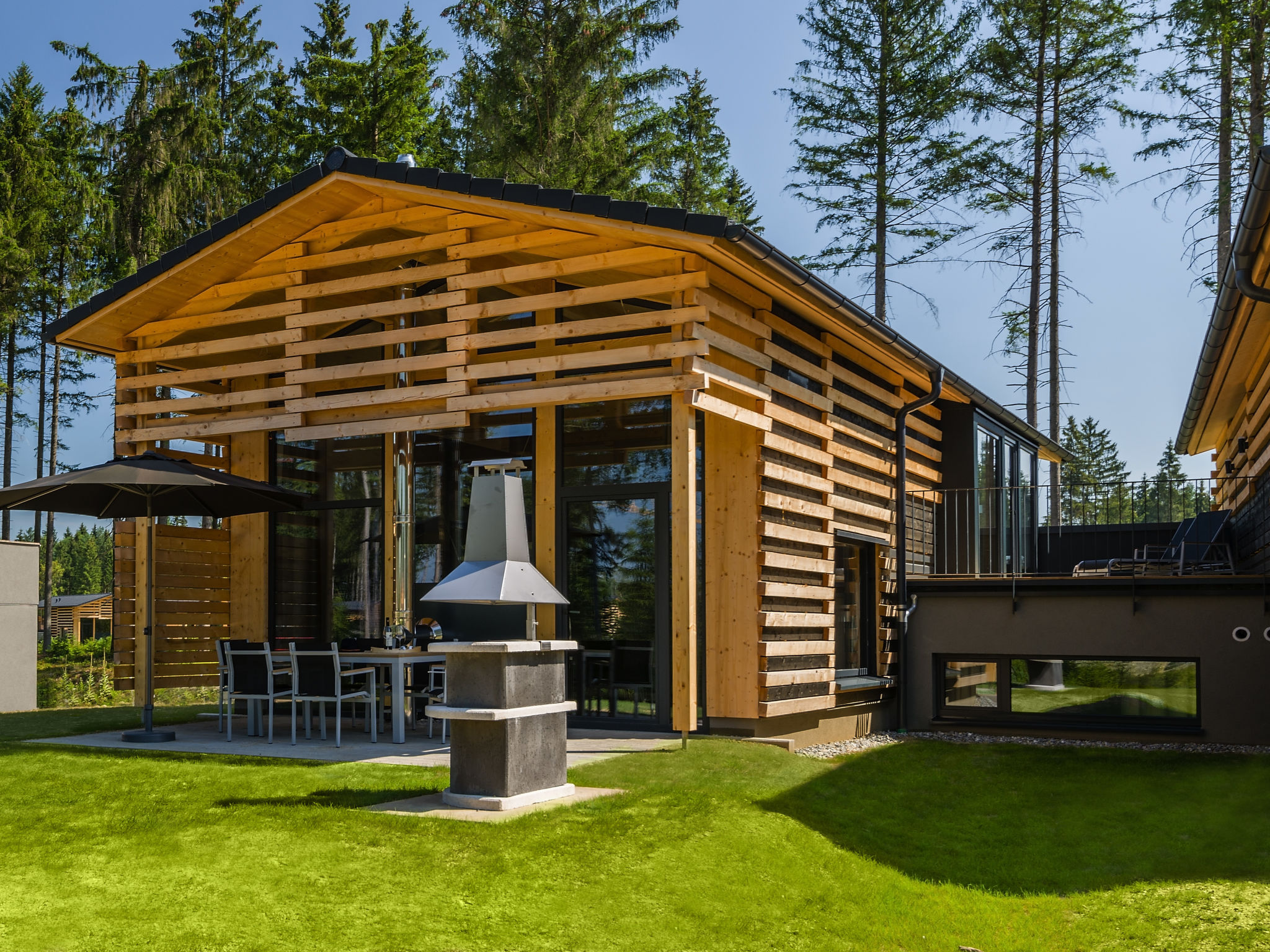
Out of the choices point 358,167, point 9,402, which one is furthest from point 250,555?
Result: point 9,402

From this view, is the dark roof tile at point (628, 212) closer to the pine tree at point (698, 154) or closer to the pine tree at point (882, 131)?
the pine tree at point (882, 131)

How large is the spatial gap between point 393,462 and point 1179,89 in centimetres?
1695

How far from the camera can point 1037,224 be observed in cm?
2194

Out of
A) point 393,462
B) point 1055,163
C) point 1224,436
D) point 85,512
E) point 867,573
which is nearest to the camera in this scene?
point 85,512

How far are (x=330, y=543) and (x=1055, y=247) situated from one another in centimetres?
1651

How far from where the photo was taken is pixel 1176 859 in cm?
593

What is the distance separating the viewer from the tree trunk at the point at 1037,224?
2131cm

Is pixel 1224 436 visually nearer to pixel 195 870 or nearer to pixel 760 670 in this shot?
pixel 760 670

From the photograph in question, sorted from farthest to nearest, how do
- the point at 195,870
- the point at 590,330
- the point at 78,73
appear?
the point at 78,73
the point at 590,330
the point at 195,870

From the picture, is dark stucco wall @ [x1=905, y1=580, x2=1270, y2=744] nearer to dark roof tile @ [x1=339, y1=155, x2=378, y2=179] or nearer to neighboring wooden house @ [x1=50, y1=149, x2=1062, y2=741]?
neighboring wooden house @ [x1=50, y1=149, x2=1062, y2=741]

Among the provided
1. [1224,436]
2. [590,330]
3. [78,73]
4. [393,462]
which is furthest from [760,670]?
[78,73]

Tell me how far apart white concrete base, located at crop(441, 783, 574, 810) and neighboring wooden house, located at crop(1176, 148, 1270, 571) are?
522 centimetres

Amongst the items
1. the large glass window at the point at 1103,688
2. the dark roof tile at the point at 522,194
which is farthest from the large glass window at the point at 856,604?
the dark roof tile at the point at 522,194

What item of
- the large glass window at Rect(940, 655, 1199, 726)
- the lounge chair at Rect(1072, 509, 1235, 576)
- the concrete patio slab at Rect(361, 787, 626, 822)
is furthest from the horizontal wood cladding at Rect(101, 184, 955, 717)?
the concrete patio slab at Rect(361, 787, 626, 822)
